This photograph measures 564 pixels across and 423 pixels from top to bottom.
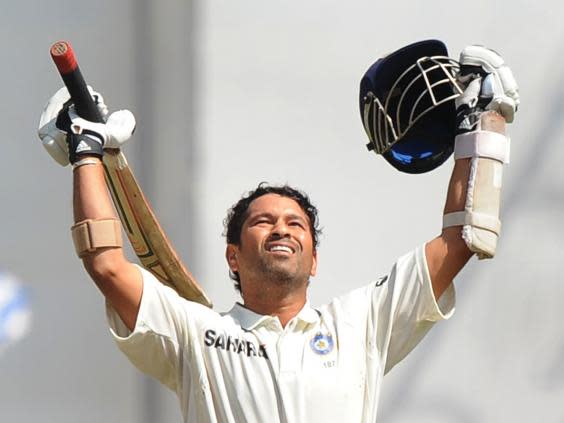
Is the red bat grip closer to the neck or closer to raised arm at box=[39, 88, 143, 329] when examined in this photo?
raised arm at box=[39, 88, 143, 329]

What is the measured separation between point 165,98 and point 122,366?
2.26ft

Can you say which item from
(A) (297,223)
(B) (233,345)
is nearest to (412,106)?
(A) (297,223)

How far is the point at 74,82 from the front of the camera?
307 cm

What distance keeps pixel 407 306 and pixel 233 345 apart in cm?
34

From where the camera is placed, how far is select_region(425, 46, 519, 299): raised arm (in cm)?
308

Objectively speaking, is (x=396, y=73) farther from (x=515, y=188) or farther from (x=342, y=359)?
(x=515, y=188)

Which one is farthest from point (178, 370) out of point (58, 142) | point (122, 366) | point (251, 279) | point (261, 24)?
point (261, 24)

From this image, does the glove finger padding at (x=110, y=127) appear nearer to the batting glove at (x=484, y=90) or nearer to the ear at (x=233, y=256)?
the ear at (x=233, y=256)

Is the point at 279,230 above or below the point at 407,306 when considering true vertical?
above

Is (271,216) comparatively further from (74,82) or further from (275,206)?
(74,82)

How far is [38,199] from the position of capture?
4133 millimetres

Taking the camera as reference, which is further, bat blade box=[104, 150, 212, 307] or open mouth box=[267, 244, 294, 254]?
bat blade box=[104, 150, 212, 307]

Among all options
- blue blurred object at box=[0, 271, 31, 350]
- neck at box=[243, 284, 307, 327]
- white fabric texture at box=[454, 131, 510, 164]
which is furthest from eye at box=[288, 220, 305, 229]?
blue blurred object at box=[0, 271, 31, 350]

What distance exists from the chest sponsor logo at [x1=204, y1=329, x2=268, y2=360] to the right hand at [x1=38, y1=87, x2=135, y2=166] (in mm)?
407
